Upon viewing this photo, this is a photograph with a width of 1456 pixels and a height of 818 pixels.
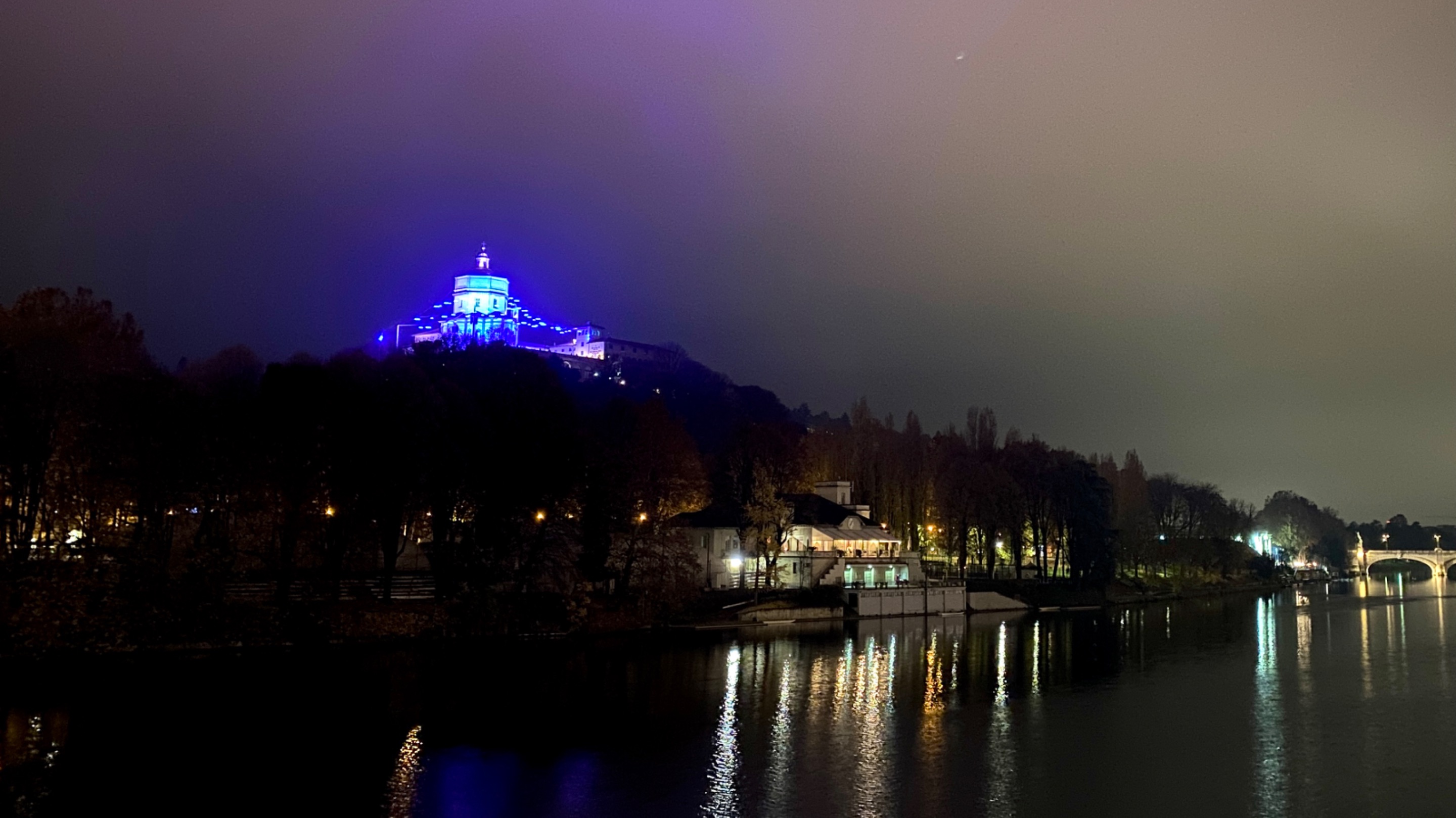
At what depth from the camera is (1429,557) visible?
16262 centimetres

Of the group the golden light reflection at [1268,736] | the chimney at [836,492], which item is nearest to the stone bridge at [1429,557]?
the chimney at [836,492]

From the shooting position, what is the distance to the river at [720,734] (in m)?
21.7

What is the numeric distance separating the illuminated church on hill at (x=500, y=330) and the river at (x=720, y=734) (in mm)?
115324

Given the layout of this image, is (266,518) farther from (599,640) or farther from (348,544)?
(599,640)

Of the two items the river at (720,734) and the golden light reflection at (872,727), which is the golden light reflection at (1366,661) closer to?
the river at (720,734)

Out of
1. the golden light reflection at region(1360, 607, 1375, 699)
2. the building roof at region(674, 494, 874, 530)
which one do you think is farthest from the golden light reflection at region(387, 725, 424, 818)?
the building roof at region(674, 494, 874, 530)

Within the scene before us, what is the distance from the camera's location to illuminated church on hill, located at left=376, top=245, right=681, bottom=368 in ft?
517

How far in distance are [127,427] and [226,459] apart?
3.84 metres

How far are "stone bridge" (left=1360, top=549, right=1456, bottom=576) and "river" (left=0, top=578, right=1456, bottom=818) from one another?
138 metres

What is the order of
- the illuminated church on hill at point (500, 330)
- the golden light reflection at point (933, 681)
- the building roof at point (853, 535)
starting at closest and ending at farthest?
the golden light reflection at point (933, 681) < the building roof at point (853, 535) < the illuminated church on hill at point (500, 330)

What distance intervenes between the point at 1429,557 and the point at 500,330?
143201mm

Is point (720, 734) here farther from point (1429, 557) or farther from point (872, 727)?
point (1429, 557)


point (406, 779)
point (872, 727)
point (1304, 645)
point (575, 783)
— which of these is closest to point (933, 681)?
point (872, 727)

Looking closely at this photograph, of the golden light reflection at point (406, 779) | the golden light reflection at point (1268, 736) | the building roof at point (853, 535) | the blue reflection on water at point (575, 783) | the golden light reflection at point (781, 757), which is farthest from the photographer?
the building roof at point (853, 535)
